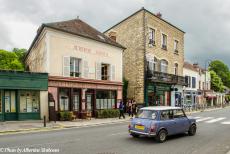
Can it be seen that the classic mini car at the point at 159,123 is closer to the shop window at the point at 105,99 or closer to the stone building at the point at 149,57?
the shop window at the point at 105,99

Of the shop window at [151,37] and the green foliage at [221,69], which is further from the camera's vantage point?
the green foliage at [221,69]

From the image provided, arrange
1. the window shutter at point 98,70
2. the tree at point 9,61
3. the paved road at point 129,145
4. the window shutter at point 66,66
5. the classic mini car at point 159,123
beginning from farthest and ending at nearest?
1. the tree at point 9,61
2. the window shutter at point 98,70
3. the window shutter at point 66,66
4. the classic mini car at point 159,123
5. the paved road at point 129,145

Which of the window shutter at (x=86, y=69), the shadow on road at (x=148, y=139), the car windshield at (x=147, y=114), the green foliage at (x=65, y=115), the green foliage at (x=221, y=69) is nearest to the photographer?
the shadow on road at (x=148, y=139)

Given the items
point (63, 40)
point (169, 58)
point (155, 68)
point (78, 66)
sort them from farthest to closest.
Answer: point (169, 58) → point (155, 68) → point (78, 66) → point (63, 40)

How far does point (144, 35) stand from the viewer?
27281 mm

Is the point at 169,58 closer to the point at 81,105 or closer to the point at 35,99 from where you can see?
the point at 81,105

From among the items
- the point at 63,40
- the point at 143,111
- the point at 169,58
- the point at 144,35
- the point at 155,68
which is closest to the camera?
the point at 143,111

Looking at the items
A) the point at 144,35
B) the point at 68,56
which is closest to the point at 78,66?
the point at 68,56

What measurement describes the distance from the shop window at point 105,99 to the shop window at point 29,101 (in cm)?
602

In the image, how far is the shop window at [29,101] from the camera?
17305 millimetres

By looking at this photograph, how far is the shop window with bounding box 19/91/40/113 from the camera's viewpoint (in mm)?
17305

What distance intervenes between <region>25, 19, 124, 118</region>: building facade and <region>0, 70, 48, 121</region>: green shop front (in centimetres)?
86

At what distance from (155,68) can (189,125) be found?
60.0ft

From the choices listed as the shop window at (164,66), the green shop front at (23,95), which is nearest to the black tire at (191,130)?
the green shop front at (23,95)
